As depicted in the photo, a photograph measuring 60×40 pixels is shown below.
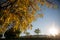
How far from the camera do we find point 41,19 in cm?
340

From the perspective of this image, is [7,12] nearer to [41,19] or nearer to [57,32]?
[41,19]

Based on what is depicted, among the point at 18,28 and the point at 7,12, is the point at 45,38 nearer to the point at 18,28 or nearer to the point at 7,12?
the point at 18,28

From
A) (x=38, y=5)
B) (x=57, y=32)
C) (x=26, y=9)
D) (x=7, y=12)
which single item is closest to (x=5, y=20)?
(x=7, y=12)

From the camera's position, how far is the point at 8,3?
130 inches

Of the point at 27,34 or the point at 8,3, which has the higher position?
the point at 8,3

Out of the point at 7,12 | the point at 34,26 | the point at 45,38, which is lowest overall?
the point at 45,38

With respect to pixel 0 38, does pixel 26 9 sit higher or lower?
higher

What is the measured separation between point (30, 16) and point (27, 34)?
1.11ft

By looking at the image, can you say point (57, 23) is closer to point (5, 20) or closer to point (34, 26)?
point (34, 26)

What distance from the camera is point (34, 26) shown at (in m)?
3.36

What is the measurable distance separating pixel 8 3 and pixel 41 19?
0.68 metres

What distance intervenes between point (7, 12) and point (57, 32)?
1009mm

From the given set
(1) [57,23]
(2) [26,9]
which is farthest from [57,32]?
(2) [26,9]

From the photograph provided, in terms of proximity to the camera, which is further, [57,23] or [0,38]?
[57,23]
